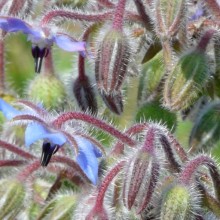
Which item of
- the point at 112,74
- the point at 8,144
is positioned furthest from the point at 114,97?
the point at 8,144

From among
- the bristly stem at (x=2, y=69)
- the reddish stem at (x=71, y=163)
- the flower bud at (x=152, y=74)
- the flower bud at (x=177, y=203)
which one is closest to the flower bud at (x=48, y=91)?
the bristly stem at (x=2, y=69)

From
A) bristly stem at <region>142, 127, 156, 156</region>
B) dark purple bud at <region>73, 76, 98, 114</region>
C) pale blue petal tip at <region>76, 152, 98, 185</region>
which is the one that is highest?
dark purple bud at <region>73, 76, 98, 114</region>

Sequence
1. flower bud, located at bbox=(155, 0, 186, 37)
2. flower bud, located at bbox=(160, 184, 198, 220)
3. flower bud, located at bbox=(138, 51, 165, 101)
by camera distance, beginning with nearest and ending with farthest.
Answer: flower bud, located at bbox=(160, 184, 198, 220) → flower bud, located at bbox=(155, 0, 186, 37) → flower bud, located at bbox=(138, 51, 165, 101)

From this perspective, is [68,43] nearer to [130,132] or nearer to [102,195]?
[130,132]

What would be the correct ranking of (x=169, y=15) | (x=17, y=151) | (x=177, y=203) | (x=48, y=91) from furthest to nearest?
(x=48, y=91), (x=17, y=151), (x=169, y=15), (x=177, y=203)

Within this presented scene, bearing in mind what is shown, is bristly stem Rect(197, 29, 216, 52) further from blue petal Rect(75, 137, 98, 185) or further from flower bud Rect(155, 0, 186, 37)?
blue petal Rect(75, 137, 98, 185)

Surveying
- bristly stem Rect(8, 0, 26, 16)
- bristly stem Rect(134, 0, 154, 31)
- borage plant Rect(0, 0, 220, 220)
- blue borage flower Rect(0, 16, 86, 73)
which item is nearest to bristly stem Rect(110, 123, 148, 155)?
borage plant Rect(0, 0, 220, 220)

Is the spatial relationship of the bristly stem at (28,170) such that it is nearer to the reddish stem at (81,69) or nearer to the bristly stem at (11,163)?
the bristly stem at (11,163)

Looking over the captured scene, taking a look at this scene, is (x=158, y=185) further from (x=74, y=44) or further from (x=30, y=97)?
(x=30, y=97)

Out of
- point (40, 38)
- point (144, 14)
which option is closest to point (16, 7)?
point (40, 38)
